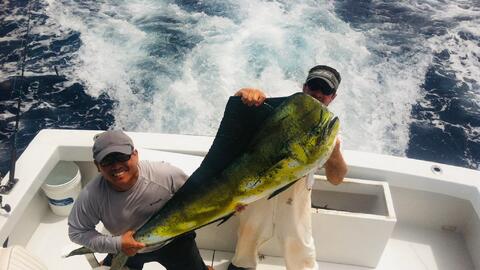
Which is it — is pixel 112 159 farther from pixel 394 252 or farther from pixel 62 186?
pixel 394 252

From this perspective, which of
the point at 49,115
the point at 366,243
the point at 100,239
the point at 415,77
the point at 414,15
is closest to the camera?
the point at 100,239

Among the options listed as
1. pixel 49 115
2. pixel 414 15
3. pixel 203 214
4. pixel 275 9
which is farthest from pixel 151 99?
pixel 414 15

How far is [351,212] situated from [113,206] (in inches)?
62.5

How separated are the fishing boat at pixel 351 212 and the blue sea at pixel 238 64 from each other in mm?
2647

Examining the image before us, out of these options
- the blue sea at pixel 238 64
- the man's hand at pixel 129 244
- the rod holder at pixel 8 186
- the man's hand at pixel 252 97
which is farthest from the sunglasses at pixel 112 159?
the blue sea at pixel 238 64

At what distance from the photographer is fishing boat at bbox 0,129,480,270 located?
2713 mm

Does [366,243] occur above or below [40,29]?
above

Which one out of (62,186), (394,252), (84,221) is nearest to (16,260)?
(84,221)

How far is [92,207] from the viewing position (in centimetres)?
192

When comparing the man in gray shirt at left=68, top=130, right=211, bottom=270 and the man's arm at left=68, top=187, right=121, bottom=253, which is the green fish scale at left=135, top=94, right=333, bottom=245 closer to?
the man in gray shirt at left=68, top=130, right=211, bottom=270

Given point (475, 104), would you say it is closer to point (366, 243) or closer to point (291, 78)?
point (291, 78)

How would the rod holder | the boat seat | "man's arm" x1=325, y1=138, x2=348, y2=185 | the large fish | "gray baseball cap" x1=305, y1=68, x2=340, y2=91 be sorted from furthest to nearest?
1. the rod holder
2. "man's arm" x1=325, y1=138, x2=348, y2=185
3. "gray baseball cap" x1=305, y1=68, x2=340, y2=91
4. the boat seat
5. the large fish

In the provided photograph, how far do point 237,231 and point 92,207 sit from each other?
3.68ft

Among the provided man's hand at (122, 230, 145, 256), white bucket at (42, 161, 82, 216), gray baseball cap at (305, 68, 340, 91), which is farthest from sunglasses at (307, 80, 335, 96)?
white bucket at (42, 161, 82, 216)
